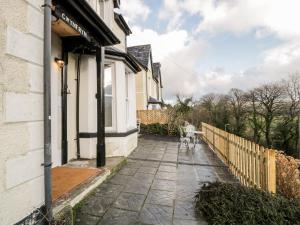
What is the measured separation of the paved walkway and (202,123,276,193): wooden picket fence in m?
0.39

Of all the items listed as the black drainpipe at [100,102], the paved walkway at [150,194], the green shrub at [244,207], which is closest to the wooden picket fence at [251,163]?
the paved walkway at [150,194]

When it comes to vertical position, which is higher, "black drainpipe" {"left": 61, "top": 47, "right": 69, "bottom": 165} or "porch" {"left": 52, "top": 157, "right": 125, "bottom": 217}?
"black drainpipe" {"left": 61, "top": 47, "right": 69, "bottom": 165}

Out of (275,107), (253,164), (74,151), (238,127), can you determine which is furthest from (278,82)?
(74,151)

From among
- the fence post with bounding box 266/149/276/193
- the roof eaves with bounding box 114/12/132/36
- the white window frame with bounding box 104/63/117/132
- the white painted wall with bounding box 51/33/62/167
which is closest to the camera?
the fence post with bounding box 266/149/276/193

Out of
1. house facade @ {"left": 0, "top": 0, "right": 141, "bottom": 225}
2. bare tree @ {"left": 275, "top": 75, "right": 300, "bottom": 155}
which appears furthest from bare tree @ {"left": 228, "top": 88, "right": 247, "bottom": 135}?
house facade @ {"left": 0, "top": 0, "right": 141, "bottom": 225}

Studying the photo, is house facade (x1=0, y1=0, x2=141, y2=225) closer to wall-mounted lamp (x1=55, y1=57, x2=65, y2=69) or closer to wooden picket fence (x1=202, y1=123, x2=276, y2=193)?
wall-mounted lamp (x1=55, y1=57, x2=65, y2=69)

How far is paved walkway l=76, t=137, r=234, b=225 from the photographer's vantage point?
11.5ft

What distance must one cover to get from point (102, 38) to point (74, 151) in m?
3.26

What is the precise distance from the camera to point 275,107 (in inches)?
901

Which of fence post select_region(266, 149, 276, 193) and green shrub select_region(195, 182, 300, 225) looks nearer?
green shrub select_region(195, 182, 300, 225)

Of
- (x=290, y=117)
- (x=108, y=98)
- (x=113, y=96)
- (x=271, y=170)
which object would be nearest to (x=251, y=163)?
(x=271, y=170)

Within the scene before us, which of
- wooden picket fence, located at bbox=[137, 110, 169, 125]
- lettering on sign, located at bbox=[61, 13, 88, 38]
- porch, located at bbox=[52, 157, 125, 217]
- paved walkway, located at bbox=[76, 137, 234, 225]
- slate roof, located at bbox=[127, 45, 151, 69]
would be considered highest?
slate roof, located at bbox=[127, 45, 151, 69]

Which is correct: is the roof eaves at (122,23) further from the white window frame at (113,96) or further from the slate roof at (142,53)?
the slate roof at (142,53)

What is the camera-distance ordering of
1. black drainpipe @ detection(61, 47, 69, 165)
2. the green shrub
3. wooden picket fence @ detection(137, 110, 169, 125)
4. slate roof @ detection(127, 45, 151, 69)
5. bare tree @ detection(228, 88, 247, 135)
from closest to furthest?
1. the green shrub
2. black drainpipe @ detection(61, 47, 69, 165)
3. wooden picket fence @ detection(137, 110, 169, 125)
4. slate roof @ detection(127, 45, 151, 69)
5. bare tree @ detection(228, 88, 247, 135)
